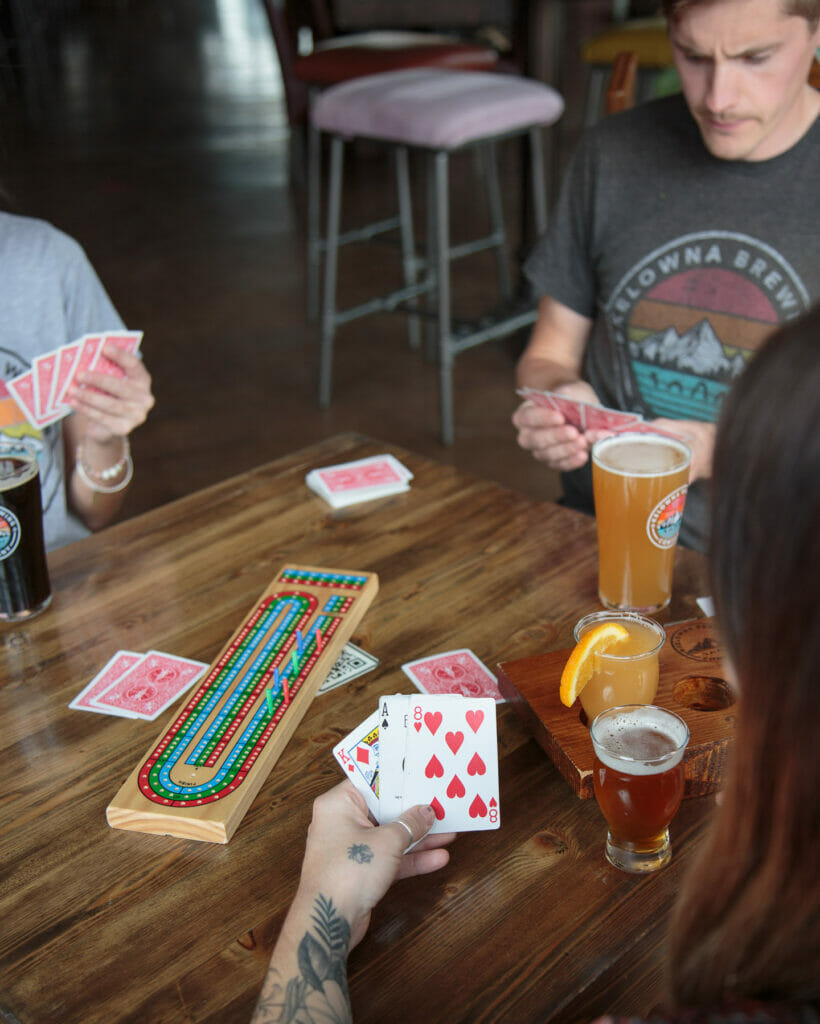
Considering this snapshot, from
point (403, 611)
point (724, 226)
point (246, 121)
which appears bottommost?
point (246, 121)

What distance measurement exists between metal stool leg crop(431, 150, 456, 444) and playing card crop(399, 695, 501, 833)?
2.47 m

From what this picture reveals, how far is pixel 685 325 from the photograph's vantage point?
6.04ft

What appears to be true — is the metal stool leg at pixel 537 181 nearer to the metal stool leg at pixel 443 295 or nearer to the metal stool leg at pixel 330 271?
the metal stool leg at pixel 443 295

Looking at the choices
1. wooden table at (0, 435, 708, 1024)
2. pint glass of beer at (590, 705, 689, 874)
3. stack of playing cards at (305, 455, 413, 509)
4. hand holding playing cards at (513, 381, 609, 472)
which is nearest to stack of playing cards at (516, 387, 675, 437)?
hand holding playing cards at (513, 381, 609, 472)

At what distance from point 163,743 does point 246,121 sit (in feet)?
29.1

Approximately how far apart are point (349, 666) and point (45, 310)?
939 mm

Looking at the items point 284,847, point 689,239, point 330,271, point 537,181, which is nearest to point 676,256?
point 689,239

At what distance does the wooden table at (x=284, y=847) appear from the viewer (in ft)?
2.76

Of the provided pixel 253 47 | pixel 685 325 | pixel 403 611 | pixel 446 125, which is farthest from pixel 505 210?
pixel 253 47

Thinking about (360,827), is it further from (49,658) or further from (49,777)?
(49,658)

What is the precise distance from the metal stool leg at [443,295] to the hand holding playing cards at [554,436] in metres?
1.79

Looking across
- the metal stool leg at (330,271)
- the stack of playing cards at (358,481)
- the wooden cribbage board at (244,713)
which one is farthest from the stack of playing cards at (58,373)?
the metal stool leg at (330,271)

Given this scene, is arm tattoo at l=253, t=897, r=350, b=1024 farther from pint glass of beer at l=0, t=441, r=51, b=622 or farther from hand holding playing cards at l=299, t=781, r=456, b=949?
pint glass of beer at l=0, t=441, r=51, b=622

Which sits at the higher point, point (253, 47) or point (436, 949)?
point (436, 949)
